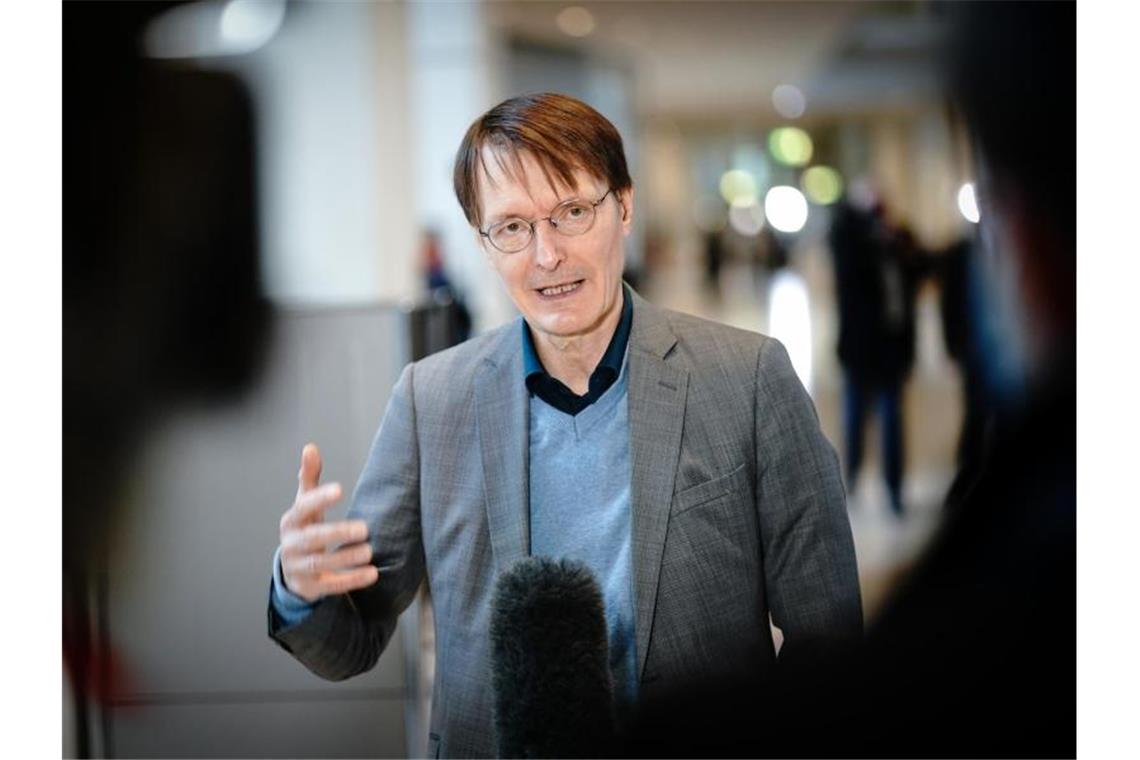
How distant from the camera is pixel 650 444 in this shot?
5.68ft

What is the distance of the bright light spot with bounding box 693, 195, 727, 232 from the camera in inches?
85.9

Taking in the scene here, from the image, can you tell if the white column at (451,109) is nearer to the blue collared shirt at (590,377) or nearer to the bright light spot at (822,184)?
the blue collared shirt at (590,377)

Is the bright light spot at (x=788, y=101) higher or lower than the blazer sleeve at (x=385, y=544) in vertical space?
higher

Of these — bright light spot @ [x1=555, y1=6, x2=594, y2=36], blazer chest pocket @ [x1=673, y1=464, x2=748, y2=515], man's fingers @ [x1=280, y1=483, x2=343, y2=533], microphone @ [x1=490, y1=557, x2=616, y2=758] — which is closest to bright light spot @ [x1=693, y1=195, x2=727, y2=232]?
bright light spot @ [x1=555, y1=6, x2=594, y2=36]

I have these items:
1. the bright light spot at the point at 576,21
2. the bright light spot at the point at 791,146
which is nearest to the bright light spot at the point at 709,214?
the bright light spot at the point at 791,146

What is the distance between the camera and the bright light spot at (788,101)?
234 centimetres

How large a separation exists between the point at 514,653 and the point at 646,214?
685 mm

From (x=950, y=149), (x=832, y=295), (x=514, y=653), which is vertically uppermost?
(x=950, y=149)

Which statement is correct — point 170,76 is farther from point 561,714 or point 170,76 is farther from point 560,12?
point 561,714

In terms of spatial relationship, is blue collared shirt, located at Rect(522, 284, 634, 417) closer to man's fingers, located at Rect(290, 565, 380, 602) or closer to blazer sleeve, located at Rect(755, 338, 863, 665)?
blazer sleeve, located at Rect(755, 338, 863, 665)

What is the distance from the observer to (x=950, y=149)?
2119mm

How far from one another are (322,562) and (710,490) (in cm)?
54

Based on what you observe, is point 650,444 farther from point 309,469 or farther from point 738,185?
point 738,185
